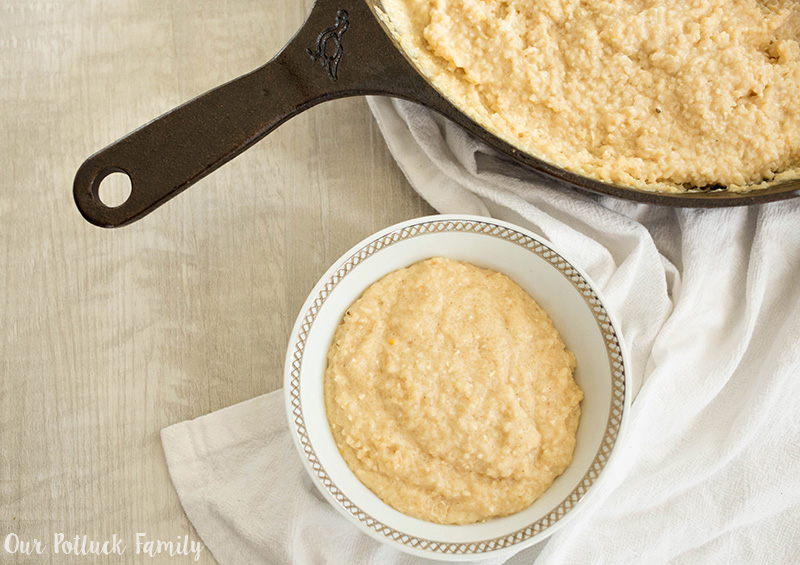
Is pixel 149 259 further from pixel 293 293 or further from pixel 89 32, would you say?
pixel 89 32

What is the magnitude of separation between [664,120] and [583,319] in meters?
0.49

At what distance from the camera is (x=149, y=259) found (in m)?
1.77

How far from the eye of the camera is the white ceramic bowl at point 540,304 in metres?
1.45

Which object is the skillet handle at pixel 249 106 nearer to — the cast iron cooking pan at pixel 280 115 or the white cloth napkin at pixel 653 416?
the cast iron cooking pan at pixel 280 115

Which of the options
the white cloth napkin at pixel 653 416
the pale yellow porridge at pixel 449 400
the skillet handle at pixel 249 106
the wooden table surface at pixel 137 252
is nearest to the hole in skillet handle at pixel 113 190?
the wooden table surface at pixel 137 252

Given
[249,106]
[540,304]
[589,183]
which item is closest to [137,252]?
[249,106]

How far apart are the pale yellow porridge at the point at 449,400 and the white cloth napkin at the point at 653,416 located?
21cm

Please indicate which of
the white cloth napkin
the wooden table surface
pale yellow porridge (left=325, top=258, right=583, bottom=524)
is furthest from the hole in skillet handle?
pale yellow porridge (left=325, top=258, right=583, bottom=524)

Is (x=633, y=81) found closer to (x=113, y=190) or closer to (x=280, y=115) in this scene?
(x=280, y=115)

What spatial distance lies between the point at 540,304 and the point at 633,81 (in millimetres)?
553

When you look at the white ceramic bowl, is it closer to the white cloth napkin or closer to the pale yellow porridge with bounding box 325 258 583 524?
the pale yellow porridge with bounding box 325 258 583 524

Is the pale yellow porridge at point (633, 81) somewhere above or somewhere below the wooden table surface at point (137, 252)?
above

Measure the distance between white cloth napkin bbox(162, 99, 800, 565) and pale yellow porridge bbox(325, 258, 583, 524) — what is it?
0.21 meters

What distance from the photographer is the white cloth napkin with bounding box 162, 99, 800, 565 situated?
161 centimetres
